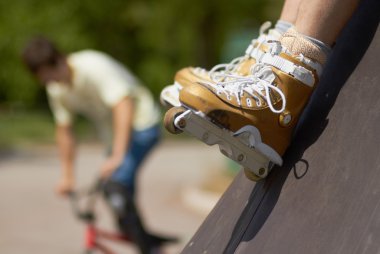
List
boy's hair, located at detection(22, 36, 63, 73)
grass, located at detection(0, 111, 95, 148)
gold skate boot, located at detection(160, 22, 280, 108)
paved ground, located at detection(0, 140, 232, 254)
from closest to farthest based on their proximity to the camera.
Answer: gold skate boot, located at detection(160, 22, 280, 108), boy's hair, located at detection(22, 36, 63, 73), paved ground, located at detection(0, 140, 232, 254), grass, located at detection(0, 111, 95, 148)

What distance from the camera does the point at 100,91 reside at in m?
5.75

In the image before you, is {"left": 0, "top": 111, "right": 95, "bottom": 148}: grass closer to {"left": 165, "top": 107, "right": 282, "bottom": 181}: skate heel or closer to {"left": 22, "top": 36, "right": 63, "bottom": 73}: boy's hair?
{"left": 22, "top": 36, "right": 63, "bottom": 73}: boy's hair

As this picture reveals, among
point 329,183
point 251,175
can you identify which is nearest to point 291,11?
point 251,175

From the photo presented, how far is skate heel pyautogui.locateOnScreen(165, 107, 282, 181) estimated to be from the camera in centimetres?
246

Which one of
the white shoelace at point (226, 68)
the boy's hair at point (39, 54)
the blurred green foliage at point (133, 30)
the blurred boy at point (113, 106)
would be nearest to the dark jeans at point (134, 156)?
the blurred boy at point (113, 106)

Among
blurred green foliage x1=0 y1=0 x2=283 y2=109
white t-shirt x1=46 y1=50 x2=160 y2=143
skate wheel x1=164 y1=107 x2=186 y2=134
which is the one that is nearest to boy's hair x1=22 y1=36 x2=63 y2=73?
white t-shirt x1=46 y1=50 x2=160 y2=143

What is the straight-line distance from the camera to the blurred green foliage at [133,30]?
23641 mm

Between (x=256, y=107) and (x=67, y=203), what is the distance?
30.2 ft

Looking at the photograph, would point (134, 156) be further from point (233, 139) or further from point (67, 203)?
point (67, 203)

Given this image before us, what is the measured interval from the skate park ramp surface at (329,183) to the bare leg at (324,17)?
0.11 metres

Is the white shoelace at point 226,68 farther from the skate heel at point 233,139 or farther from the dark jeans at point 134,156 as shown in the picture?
the dark jeans at point 134,156

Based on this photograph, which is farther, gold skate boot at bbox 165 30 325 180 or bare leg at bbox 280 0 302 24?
bare leg at bbox 280 0 302 24

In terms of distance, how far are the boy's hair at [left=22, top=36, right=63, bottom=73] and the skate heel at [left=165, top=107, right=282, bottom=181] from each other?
317cm

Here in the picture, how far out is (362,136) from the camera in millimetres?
2461
